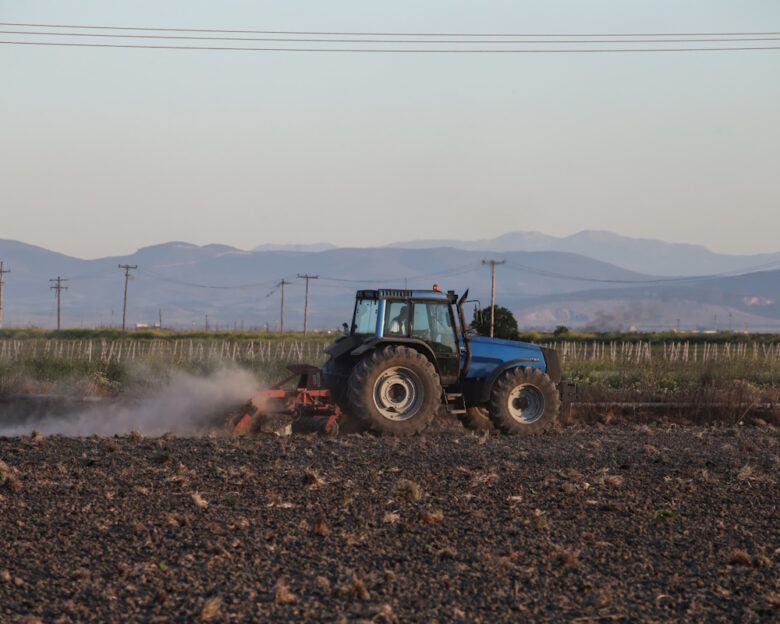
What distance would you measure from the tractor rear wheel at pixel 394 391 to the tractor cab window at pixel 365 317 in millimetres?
813

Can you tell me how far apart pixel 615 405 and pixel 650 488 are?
11147 millimetres

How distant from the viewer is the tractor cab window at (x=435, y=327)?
17.4 metres

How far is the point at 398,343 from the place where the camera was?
17234mm

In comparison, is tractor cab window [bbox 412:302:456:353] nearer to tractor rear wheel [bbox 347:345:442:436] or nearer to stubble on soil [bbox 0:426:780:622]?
tractor rear wheel [bbox 347:345:442:436]

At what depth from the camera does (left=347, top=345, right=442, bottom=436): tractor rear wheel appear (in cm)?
1659

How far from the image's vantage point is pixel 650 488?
11.8 metres

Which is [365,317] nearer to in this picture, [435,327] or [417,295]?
[417,295]

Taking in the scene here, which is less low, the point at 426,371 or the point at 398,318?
the point at 398,318

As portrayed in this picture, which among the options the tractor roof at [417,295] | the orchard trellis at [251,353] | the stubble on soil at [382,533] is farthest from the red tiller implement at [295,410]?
the orchard trellis at [251,353]

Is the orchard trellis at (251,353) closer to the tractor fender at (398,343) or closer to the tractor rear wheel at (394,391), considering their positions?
the tractor fender at (398,343)

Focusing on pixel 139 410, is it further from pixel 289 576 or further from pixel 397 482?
pixel 289 576

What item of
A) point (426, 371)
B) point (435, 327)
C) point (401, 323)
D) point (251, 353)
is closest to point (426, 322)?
point (435, 327)

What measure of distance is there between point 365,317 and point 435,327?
129 cm

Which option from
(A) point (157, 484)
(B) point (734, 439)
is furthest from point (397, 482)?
(B) point (734, 439)
